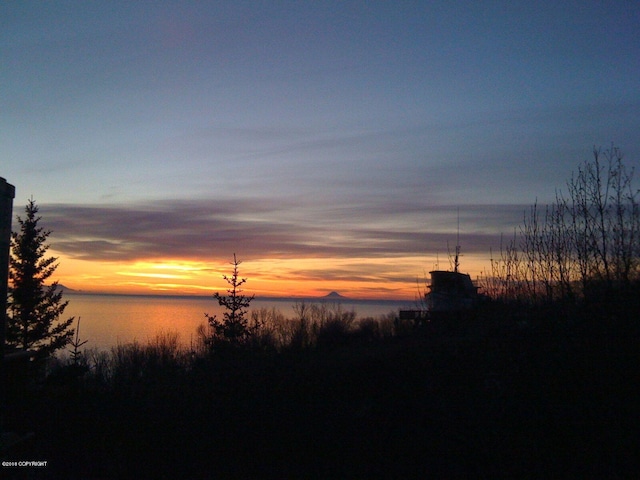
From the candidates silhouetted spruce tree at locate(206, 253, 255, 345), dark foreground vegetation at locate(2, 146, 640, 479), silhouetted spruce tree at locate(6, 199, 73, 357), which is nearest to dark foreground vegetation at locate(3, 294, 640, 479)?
dark foreground vegetation at locate(2, 146, 640, 479)

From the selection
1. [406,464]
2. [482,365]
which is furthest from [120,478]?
[482,365]

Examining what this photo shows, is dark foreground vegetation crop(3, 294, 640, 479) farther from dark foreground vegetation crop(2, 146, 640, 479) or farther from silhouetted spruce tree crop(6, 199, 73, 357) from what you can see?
silhouetted spruce tree crop(6, 199, 73, 357)

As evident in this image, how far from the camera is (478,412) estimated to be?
9.05 metres

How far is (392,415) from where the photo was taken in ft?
32.4

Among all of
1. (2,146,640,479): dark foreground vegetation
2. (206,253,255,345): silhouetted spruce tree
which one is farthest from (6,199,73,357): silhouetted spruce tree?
(2,146,640,479): dark foreground vegetation

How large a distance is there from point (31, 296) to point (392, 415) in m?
37.6

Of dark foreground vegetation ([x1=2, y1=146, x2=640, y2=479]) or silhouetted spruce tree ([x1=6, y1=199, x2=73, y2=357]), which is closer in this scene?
dark foreground vegetation ([x1=2, y1=146, x2=640, y2=479])

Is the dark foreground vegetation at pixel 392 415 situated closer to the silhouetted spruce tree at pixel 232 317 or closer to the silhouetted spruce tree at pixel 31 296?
the silhouetted spruce tree at pixel 232 317

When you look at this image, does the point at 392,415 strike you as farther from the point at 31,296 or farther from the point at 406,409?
the point at 31,296

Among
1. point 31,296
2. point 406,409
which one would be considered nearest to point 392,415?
point 406,409

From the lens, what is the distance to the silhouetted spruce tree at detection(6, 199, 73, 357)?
126 ft

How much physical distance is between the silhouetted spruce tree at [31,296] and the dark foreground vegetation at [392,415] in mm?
29724

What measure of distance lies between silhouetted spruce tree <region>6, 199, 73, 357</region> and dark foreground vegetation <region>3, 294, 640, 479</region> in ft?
97.5

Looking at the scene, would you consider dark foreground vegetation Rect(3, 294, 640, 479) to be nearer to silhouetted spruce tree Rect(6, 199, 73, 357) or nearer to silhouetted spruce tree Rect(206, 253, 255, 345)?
silhouetted spruce tree Rect(206, 253, 255, 345)
